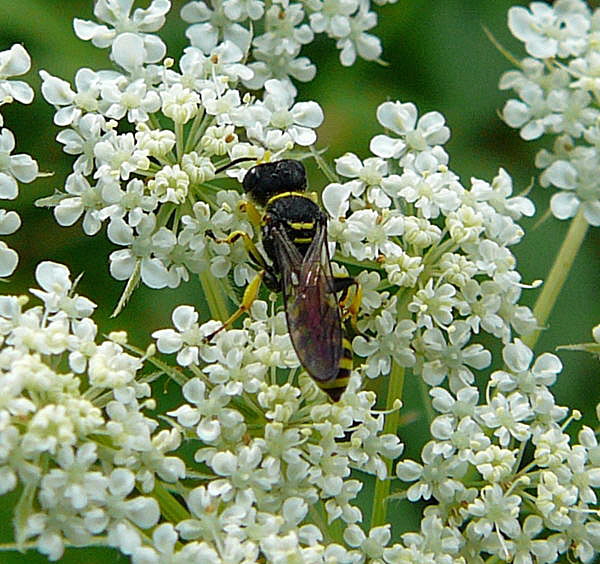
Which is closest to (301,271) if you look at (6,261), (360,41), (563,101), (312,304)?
(312,304)

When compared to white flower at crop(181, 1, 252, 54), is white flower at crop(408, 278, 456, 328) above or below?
below

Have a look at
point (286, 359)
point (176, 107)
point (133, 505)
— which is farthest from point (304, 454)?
point (176, 107)

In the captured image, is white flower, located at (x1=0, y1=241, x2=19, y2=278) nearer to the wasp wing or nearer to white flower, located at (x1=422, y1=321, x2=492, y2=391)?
the wasp wing

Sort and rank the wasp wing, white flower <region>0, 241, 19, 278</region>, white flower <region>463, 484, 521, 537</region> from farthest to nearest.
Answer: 1. white flower <region>0, 241, 19, 278</region>
2. white flower <region>463, 484, 521, 537</region>
3. the wasp wing

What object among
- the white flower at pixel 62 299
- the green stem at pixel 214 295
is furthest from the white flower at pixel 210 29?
the white flower at pixel 62 299

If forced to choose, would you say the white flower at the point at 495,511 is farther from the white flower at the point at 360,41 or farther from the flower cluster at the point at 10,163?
the white flower at the point at 360,41

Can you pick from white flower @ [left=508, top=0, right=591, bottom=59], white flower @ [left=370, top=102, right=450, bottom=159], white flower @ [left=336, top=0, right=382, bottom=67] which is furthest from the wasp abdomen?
white flower @ [left=508, top=0, right=591, bottom=59]

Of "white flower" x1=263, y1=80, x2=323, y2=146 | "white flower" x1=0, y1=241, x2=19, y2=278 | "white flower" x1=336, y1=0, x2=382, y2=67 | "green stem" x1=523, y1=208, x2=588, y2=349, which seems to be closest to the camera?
"white flower" x1=0, y1=241, x2=19, y2=278
